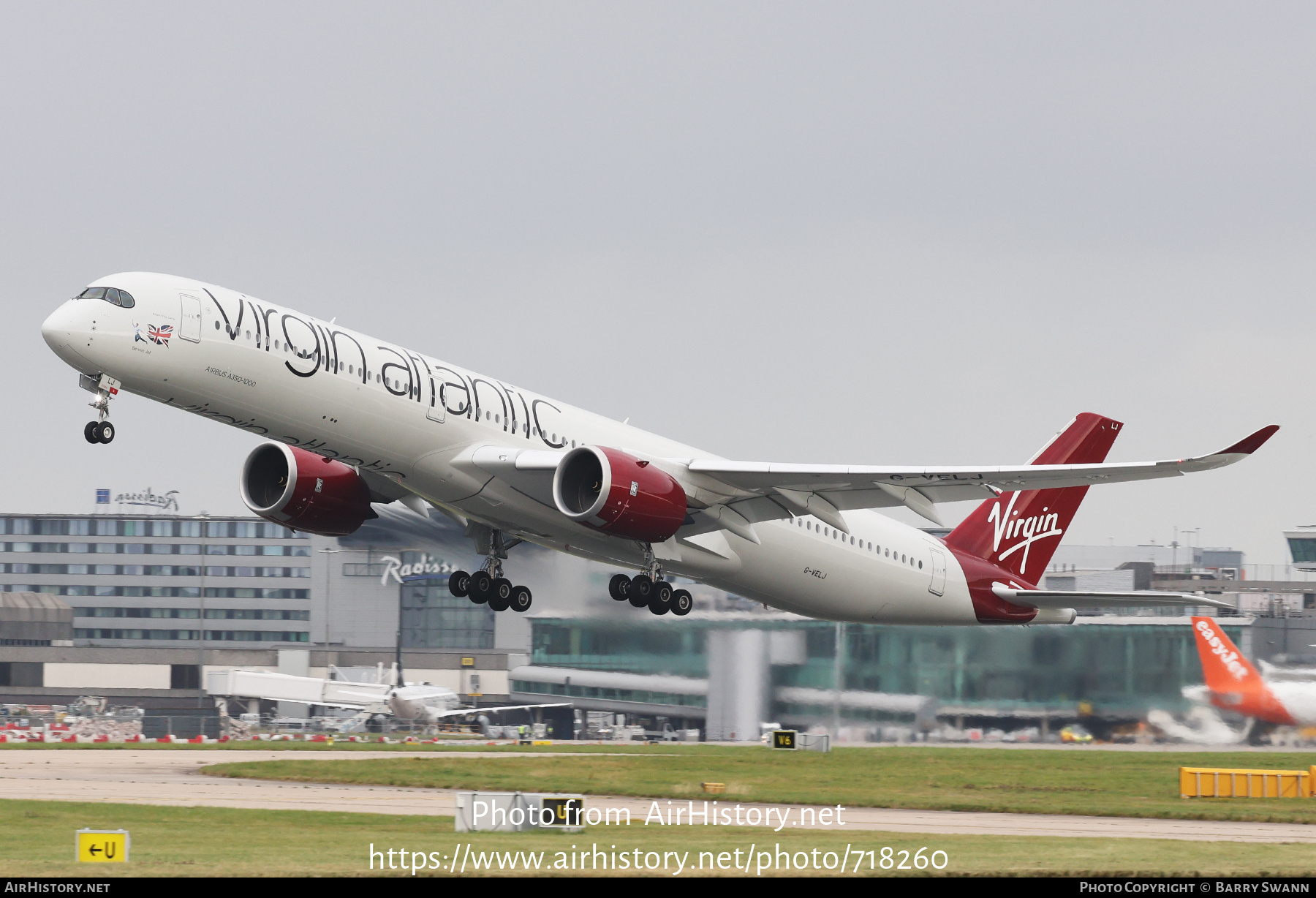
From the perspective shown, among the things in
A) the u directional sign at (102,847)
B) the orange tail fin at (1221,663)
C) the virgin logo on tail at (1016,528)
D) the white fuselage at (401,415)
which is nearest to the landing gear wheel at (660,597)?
the white fuselage at (401,415)

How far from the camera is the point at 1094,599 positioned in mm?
38562

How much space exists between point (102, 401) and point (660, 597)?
12071mm

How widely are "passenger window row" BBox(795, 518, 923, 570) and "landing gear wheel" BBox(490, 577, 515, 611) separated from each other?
6791mm

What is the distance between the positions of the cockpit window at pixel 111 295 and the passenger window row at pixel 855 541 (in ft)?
50.9

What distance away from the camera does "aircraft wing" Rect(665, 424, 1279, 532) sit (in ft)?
97.3

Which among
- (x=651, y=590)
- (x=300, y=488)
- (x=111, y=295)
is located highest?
(x=111, y=295)

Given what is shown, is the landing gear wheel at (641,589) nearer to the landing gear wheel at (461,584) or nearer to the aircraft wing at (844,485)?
the aircraft wing at (844,485)

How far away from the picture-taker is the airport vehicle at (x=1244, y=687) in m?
47.2

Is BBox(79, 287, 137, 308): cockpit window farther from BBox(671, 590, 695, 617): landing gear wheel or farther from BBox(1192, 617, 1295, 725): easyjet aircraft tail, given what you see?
BBox(1192, 617, 1295, 725): easyjet aircraft tail

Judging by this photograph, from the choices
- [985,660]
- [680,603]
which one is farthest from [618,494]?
[985,660]

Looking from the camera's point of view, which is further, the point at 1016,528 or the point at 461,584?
the point at 1016,528

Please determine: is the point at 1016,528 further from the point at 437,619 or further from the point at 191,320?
the point at 437,619

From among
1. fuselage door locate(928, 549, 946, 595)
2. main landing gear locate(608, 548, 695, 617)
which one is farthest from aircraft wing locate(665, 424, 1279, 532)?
fuselage door locate(928, 549, 946, 595)
